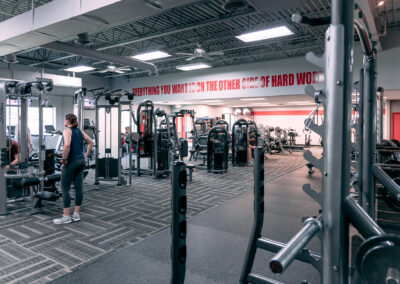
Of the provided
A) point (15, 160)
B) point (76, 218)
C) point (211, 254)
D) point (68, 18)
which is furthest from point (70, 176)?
point (68, 18)

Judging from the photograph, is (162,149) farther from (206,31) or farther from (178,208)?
(178,208)

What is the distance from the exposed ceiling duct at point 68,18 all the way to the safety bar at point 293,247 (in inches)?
166

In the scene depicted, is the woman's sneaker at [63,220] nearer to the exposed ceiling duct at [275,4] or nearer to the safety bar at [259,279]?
the safety bar at [259,279]

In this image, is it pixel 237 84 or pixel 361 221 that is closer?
pixel 361 221

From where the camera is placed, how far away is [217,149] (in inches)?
337

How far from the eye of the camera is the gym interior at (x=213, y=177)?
1.01m

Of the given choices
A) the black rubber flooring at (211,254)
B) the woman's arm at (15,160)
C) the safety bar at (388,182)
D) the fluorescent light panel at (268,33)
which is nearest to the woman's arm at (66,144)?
the woman's arm at (15,160)

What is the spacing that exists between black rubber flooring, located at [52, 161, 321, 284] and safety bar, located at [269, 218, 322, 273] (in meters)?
1.83

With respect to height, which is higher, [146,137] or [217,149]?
[146,137]

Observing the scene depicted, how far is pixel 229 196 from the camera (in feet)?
18.7

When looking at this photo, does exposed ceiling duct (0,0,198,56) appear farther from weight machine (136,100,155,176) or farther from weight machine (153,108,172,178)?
weight machine (153,108,172,178)

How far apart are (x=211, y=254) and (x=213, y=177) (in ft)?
15.5

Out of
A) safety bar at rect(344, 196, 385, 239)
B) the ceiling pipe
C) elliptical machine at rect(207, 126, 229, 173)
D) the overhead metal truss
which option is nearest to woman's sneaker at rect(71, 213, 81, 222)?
safety bar at rect(344, 196, 385, 239)

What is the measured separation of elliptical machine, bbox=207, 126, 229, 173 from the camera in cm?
851
